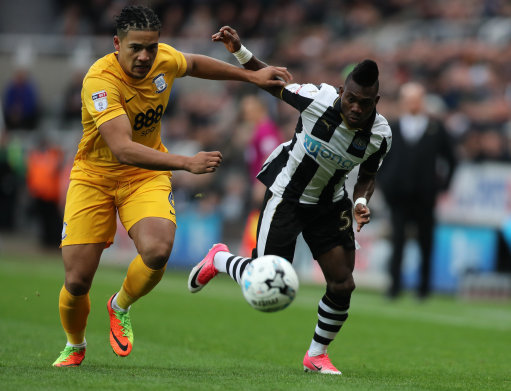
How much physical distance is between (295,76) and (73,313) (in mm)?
14350

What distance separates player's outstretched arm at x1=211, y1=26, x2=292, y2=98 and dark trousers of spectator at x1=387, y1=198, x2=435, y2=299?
622cm

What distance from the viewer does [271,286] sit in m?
5.94

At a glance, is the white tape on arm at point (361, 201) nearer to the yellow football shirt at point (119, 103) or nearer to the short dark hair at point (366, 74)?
the short dark hair at point (366, 74)

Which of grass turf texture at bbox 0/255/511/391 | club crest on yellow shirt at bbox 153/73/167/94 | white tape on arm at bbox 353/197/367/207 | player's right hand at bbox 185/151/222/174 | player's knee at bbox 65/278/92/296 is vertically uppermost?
club crest on yellow shirt at bbox 153/73/167/94

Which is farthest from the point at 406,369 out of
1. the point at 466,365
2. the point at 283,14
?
the point at 283,14

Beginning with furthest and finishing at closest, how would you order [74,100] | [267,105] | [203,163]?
[74,100] < [267,105] < [203,163]

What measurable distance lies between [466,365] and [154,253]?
2.81m

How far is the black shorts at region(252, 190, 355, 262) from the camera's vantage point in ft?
22.1

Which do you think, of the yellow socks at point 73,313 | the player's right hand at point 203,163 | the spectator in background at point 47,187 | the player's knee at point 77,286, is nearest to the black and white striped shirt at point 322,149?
the player's right hand at point 203,163

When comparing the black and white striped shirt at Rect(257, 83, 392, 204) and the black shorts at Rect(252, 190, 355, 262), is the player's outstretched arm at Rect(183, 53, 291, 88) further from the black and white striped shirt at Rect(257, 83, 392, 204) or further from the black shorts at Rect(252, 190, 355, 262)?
the black shorts at Rect(252, 190, 355, 262)

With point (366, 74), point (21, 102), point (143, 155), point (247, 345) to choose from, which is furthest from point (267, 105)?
point (143, 155)

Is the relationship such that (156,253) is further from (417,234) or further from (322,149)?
(417,234)

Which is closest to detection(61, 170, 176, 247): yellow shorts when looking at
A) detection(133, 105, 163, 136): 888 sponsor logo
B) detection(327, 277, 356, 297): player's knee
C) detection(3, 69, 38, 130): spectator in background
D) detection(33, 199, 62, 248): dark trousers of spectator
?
detection(133, 105, 163, 136): 888 sponsor logo

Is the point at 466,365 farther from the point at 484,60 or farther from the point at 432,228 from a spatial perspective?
the point at 484,60
